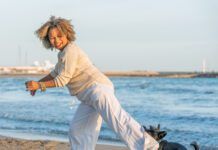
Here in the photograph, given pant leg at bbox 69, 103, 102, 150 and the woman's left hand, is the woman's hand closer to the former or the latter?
the woman's left hand

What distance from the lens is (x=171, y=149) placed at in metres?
5.81

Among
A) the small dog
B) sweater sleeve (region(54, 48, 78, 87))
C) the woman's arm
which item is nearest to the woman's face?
sweater sleeve (region(54, 48, 78, 87))

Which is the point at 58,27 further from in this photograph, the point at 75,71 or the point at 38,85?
the point at 38,85

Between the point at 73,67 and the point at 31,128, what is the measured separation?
9.19 metres

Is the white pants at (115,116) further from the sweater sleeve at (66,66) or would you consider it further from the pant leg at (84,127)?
the sweater sleeve at (66,66)

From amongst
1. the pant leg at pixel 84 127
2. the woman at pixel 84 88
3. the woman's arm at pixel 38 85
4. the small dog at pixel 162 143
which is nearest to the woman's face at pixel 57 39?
the woman at pixel 84 88

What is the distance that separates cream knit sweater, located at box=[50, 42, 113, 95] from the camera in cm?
580

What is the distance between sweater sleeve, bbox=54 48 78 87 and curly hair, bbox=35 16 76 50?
7.4 inches

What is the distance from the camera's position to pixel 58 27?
5887 mm

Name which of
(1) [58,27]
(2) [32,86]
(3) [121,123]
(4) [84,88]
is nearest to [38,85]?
(2) [32,86]

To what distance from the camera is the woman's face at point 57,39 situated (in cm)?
590

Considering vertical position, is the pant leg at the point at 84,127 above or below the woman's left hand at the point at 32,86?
below

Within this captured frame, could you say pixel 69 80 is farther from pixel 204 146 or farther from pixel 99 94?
pixel 204 146

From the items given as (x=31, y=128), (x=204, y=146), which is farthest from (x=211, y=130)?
(x=31, y=128)
